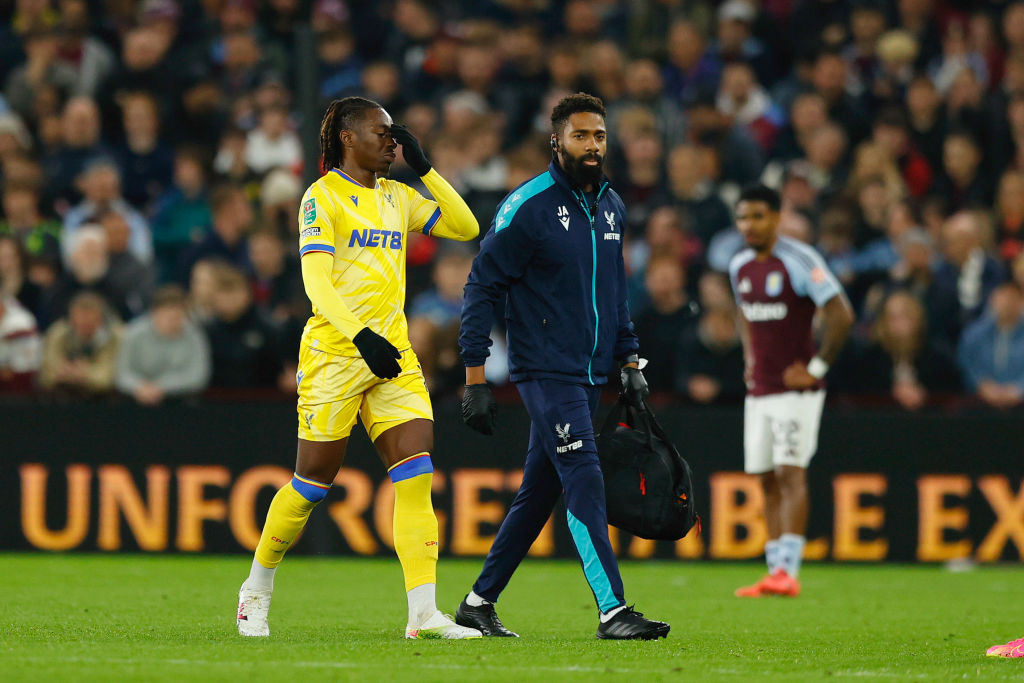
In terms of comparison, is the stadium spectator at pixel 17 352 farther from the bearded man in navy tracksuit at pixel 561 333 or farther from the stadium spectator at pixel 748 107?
the bearded man in navy tracksuit at pixel 561 333

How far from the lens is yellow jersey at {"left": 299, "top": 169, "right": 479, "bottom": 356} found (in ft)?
23.7

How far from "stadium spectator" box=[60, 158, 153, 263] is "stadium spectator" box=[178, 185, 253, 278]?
0.42 m

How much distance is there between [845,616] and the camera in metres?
9.04

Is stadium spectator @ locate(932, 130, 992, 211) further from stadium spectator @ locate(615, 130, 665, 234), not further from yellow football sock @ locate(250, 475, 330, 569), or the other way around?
yellow football sock @ locate(250, 475, 330, 569)

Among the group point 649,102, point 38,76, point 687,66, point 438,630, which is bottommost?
point 438,630

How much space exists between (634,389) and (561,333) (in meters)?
0.49

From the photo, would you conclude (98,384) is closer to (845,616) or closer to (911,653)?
(845,616)

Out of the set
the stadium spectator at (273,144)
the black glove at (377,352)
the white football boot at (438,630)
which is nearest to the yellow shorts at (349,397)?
the black glove at (377,352)

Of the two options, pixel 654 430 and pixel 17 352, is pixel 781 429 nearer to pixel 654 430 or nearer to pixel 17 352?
pixel 654 430

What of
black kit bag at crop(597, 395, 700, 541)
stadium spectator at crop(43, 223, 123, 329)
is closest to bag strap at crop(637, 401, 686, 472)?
black kit bag at crop(597, 395, 700, 541)

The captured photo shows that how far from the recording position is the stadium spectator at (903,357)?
12867 millimetres

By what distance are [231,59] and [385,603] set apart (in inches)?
357

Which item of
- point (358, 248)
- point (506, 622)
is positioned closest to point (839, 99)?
point (506, 622)

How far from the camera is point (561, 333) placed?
7.39 meters
